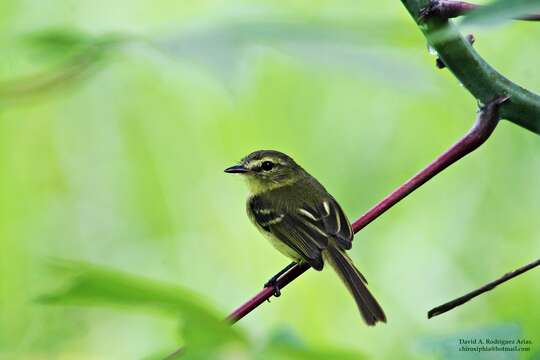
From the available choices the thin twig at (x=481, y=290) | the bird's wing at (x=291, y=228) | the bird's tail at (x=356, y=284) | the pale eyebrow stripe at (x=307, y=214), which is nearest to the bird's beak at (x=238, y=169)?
the bird's wing at (x=291, y=228)

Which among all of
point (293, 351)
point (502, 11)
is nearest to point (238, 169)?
point (293, 351)

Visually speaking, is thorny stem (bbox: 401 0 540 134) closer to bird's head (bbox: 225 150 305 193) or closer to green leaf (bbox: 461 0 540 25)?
green leaf (bbox: 461 0 540 25)

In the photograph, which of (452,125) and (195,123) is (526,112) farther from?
(195,123)

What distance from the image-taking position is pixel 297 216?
3.47 metres

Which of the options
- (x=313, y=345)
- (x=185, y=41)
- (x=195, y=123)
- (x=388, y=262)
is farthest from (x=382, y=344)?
(x=313, y=345)

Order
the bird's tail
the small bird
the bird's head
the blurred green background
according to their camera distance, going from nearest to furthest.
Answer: the bird's tail
the small bird
the bird's head
the blurred green background

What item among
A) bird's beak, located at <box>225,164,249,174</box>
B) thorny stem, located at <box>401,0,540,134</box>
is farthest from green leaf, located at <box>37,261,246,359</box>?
bird's beak, located at <box>225,164,249,174</box>

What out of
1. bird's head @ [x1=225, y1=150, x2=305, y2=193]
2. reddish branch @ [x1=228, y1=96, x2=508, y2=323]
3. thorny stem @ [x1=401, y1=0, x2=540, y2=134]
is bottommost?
bird's head @ [x1=225, y1=150, x2=305, y2=193]

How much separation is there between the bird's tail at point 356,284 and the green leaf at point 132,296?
965 millimetres

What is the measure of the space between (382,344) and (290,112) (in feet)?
5.07

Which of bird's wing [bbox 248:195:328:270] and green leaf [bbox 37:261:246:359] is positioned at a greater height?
green leaf [bbox 37:261:246:359]

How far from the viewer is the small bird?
2992mm

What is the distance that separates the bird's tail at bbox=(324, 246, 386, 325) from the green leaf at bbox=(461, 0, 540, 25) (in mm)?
1049

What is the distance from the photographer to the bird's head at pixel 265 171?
4.03 metres
